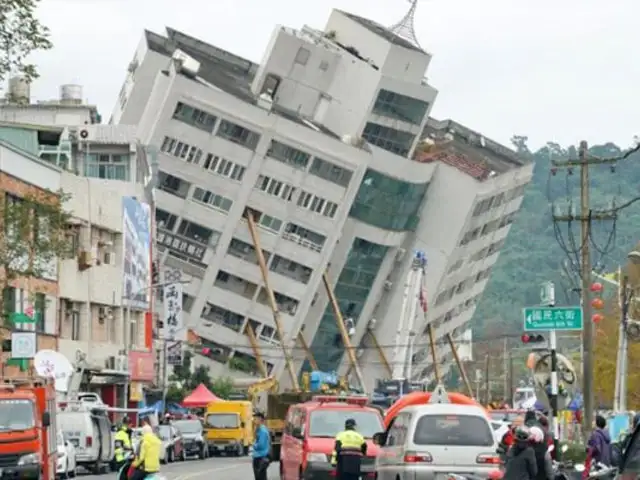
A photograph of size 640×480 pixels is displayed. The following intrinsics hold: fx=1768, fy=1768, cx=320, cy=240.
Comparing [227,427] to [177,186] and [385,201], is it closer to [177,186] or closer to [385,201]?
[177,186]

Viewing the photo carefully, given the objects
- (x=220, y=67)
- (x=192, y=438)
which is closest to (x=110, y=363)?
(x=192, y=438)

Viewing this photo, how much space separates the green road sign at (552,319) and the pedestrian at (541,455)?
11.3 m

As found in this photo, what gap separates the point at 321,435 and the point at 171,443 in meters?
29.2

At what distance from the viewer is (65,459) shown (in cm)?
4612

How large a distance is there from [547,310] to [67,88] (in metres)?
63.3

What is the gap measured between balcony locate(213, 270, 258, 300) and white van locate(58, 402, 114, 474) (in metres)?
48.7

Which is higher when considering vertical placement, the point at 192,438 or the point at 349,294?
the point at 349,294

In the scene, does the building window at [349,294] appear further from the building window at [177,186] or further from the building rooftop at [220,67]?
the building window at [177,186]

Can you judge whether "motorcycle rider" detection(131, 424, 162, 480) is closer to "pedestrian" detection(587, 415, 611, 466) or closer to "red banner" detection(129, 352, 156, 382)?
"pedestrian" detection(587, 415, 611, 466)

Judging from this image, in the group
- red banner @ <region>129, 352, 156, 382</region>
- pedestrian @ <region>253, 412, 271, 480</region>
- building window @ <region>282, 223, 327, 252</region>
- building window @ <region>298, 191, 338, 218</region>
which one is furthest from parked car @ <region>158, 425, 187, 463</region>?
building window @ <region>298, 191, 338, 218</region>

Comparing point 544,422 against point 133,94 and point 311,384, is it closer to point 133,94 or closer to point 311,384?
point 311,384

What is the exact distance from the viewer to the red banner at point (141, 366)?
76.0 m

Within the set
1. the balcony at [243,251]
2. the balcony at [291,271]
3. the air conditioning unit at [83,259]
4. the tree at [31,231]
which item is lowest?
the tree at [31,231]

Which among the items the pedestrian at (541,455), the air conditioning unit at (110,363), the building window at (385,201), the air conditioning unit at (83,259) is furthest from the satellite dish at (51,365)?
the building window at (385,201)
